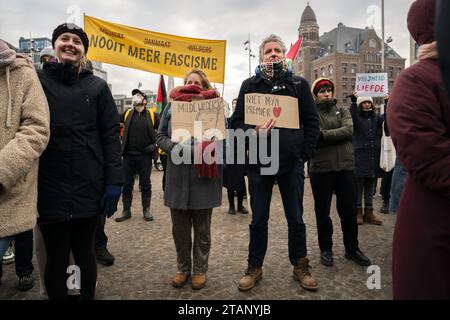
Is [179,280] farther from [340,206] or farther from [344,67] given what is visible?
[344,67]

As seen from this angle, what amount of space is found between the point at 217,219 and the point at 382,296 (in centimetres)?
315

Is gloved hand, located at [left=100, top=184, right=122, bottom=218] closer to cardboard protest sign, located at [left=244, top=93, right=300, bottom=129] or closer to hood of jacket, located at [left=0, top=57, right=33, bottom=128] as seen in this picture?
hood of jacket, located at [left=0, top=57, right=33, bottom=128]

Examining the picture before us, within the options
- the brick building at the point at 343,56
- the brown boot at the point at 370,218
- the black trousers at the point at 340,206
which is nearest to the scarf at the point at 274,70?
the black trousers at the point at 340,206

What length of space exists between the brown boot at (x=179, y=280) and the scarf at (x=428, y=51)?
255 cm

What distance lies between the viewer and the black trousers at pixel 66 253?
2.06 meters

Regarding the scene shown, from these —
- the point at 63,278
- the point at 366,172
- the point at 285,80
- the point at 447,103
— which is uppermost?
the point at 285,80

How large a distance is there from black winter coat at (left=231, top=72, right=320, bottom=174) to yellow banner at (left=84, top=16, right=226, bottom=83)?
2890 mm

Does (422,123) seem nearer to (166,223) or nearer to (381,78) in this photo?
(166,223)

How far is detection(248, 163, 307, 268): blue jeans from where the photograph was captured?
2.88 m

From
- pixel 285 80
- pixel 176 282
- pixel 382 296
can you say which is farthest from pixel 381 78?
pixel 176 282

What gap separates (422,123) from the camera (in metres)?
1.23

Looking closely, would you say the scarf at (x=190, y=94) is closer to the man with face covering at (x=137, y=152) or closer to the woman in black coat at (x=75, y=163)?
the woman in black coat at (x=75, y=163)

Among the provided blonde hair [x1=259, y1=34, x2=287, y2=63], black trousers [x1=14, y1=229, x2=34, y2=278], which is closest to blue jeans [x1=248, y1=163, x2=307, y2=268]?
blonde hair [x1=259, y1=34, x2=287, y2=63]

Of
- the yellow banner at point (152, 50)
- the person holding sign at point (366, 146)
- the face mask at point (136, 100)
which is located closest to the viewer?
the yellow banner at point (152, 50)
